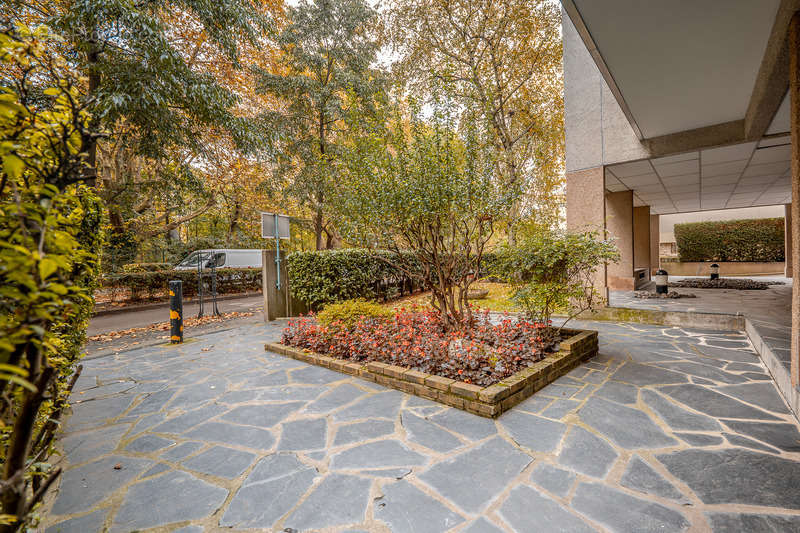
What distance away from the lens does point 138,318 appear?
9.07 m

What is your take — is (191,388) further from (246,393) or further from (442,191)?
(442,191)

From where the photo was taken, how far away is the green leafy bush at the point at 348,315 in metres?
4.96

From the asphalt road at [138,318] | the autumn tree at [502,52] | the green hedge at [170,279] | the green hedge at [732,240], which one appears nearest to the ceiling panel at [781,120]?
the autumn tree at [502,52]

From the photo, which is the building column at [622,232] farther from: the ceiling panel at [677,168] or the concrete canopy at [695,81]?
the ceiling panel at [677,168]

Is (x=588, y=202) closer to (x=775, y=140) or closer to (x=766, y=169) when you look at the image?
(x=775, y=140)

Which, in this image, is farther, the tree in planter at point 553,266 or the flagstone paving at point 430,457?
the tree in planter at point 553,266

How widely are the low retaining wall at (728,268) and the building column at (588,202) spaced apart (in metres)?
12.8

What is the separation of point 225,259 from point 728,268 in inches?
898

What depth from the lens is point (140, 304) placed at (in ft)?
35.5

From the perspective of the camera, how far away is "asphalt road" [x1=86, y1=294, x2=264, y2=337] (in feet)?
25.7

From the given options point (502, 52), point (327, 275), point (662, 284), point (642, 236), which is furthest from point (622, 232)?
point (327, 275)

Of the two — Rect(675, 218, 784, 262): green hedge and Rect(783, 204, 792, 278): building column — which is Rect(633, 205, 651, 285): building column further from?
Rect(675, 218, 784, 262): green hedge

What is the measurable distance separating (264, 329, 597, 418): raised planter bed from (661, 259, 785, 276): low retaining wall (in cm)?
1544

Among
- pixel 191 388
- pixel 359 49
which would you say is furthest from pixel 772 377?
pixel 359 49
